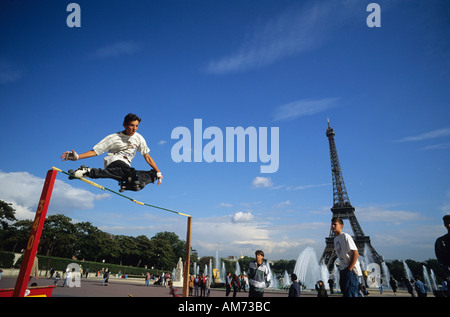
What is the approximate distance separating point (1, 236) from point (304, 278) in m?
56.8

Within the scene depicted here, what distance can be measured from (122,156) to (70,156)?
1.02 meters

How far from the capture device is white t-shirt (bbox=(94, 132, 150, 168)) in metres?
5.29

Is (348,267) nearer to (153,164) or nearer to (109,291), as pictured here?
(153,164)

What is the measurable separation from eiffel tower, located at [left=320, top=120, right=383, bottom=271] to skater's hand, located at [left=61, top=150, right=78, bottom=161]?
55.6 m

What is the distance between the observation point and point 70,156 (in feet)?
15.8

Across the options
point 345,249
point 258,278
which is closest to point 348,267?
point 345,249

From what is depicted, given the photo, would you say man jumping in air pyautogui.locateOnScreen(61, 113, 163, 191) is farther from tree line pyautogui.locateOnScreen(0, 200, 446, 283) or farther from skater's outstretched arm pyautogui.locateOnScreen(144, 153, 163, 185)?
tree line pyautogui.locateOnScreen(0, 200, 446, 283)

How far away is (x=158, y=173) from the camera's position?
623cm

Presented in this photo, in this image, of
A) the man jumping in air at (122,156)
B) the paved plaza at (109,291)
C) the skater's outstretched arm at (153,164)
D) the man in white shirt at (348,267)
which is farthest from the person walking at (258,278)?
the paved plaza at (109,291)

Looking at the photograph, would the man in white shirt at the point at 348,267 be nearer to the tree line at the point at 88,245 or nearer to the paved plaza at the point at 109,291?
the paved plaza at the point at 109,291

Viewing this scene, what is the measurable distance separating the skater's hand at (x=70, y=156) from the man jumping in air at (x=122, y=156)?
137 mm
